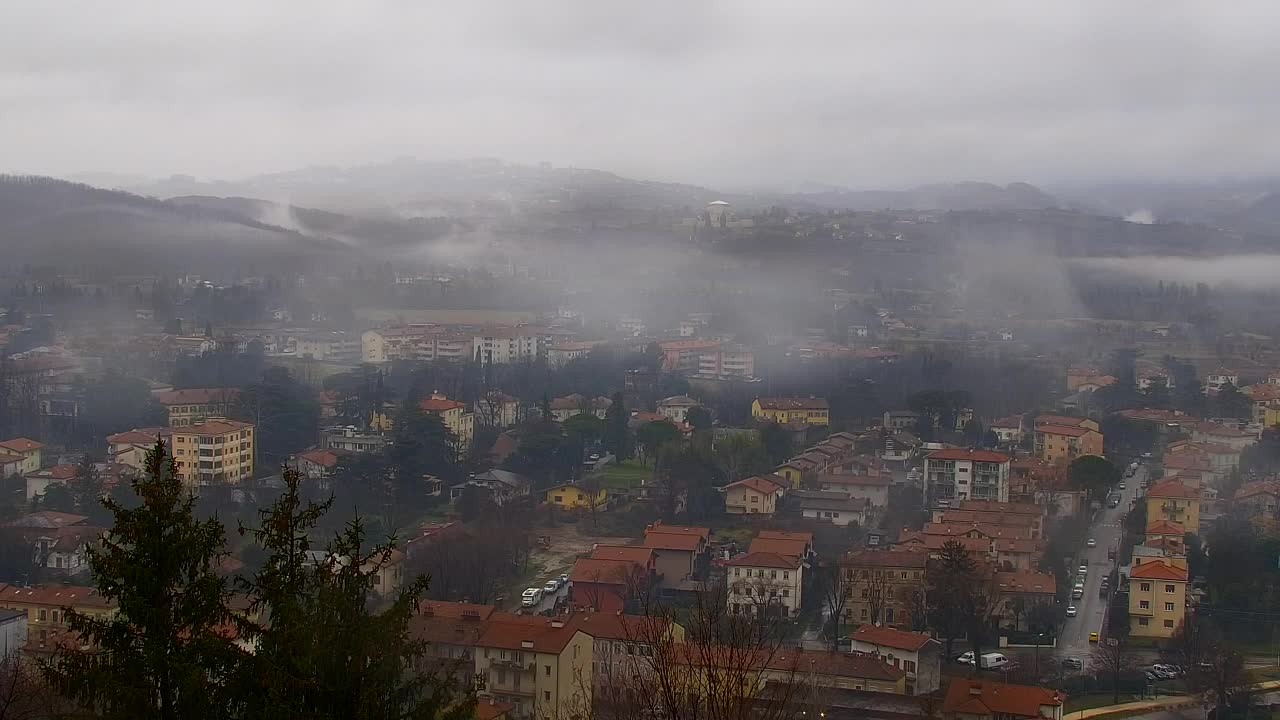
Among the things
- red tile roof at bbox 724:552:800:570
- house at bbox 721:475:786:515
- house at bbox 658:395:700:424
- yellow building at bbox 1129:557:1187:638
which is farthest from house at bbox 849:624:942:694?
house at bbox 658:395:700:424

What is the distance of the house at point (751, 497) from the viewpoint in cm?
1133

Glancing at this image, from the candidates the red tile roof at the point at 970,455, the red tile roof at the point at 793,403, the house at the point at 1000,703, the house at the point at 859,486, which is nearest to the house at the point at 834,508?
the house at the point at 859,486

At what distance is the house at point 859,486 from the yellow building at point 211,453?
546 centimetres

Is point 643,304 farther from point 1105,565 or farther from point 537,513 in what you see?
point 1105,565

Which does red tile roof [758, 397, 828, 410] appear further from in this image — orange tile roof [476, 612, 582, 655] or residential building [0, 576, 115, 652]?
residential building [0, 576, 115, 652]

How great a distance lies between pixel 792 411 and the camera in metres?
16.2

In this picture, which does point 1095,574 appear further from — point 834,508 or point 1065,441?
point 1065,441

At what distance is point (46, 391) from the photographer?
54.9ft

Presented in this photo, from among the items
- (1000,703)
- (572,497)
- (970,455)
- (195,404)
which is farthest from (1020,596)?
(195,404)

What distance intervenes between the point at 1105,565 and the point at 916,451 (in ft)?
13.0

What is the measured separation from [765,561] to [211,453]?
6288 mm

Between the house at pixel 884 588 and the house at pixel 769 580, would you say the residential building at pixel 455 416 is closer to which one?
the house at pixel 769 580

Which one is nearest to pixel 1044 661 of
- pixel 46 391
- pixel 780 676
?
pixel 780 676

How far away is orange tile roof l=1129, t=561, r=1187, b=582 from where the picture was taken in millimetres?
8359
